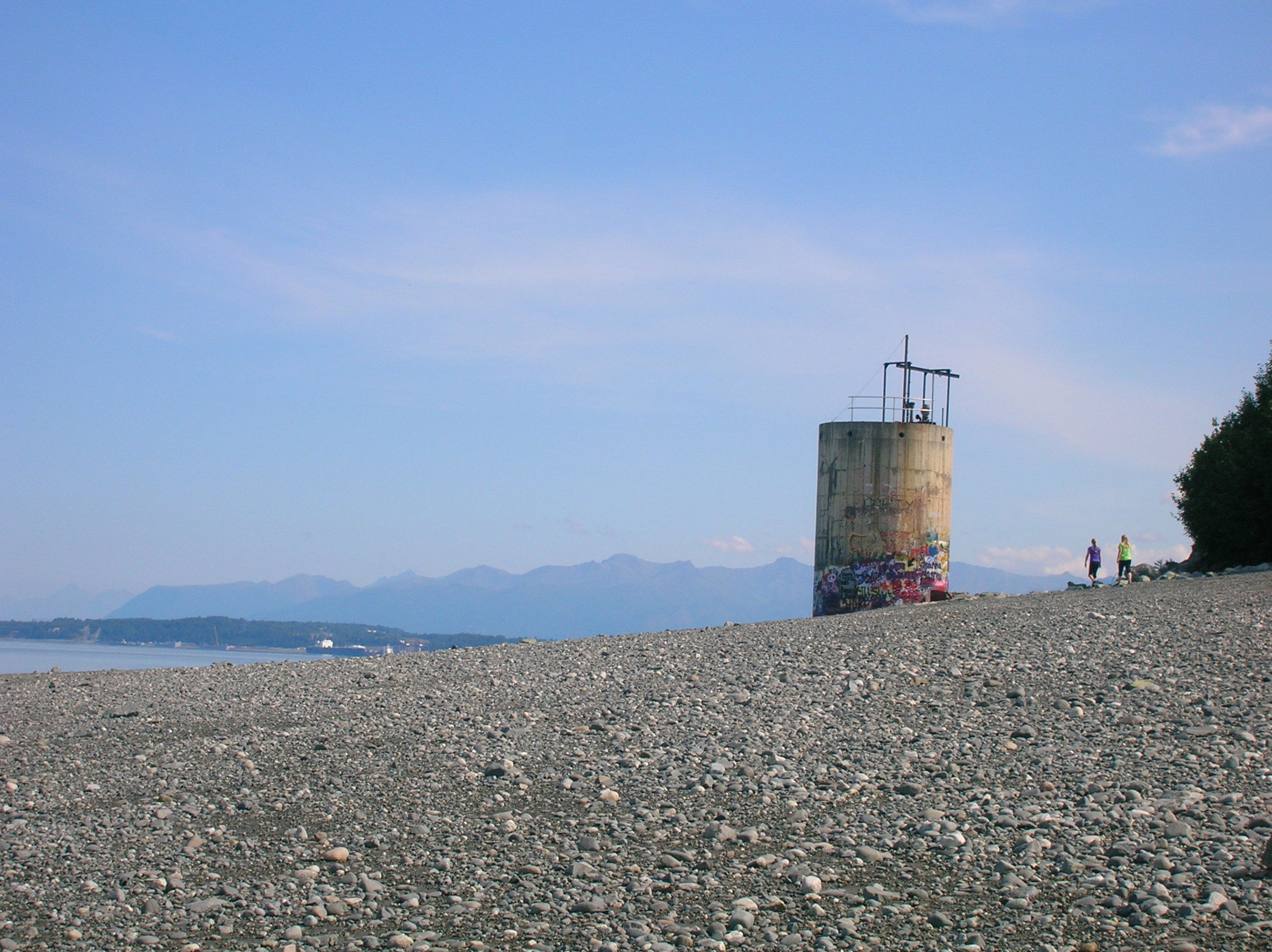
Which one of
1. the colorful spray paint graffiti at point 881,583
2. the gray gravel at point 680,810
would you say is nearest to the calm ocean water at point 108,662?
the gray gravel at point 680,810

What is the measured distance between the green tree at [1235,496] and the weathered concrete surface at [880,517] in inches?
447

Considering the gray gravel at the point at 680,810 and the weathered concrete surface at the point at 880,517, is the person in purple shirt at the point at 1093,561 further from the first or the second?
the gray gravel at the point at 680,810

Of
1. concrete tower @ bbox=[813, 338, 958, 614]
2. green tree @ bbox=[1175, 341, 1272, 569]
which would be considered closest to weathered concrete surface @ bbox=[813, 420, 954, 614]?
concrete tower @ bbox=[813, 338, 958, 614]

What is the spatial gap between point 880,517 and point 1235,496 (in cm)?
1398

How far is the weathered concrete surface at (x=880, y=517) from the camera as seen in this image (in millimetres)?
33062

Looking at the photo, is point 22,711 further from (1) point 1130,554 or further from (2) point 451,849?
(1) point 1130,554

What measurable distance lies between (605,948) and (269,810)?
175 inches

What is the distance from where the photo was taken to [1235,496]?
38750mm

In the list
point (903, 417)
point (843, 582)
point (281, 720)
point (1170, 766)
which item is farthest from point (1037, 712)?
point (903, 417)

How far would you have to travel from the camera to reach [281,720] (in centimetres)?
1515

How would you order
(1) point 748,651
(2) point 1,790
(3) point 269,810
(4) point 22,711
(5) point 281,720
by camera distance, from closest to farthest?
(3) point 269,810 < (2) point 1,790 < (5) point 281,720 < (4) point 22,711 < (1) point 748,651

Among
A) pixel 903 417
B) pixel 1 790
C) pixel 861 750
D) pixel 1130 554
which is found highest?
pixel 903 417

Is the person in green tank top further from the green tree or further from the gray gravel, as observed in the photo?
the gray gravel

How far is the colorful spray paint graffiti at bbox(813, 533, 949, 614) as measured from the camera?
108ft
